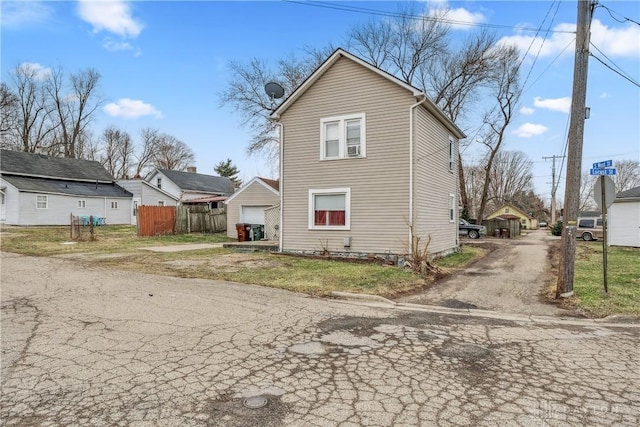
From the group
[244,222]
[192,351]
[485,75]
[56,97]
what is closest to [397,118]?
[192,351]

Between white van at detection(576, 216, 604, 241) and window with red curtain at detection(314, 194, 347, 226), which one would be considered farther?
white van at detection(576, 216, 604, 241)

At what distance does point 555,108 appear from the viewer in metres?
16.9

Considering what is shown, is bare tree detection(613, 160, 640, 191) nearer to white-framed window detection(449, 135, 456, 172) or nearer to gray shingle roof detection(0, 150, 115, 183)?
white-framed window detection(449, 135, 456, 172)

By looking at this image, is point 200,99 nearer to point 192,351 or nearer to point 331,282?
point 331,282

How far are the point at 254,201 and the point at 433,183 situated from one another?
1132 cm

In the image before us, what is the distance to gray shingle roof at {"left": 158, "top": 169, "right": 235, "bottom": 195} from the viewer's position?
4175 cm

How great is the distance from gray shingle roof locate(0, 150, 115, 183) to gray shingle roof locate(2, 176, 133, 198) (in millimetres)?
462

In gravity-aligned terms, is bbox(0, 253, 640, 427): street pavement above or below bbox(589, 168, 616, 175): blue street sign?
below

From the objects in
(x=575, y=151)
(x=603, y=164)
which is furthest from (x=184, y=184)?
(x=603, y=164)

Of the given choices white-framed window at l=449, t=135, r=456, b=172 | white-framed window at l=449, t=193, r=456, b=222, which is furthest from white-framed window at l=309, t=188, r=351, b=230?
white-framed window at l=449, t=135, r=456, b=172

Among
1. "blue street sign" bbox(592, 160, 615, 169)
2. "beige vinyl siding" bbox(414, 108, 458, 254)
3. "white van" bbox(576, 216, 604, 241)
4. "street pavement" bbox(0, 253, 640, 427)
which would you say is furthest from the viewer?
"white van" bbox(576, 216, 604, 241)

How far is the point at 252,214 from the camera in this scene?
22.5 metres

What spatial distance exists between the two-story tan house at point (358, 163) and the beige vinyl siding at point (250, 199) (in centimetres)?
700

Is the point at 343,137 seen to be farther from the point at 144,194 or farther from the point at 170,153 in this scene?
the point at 170,153
